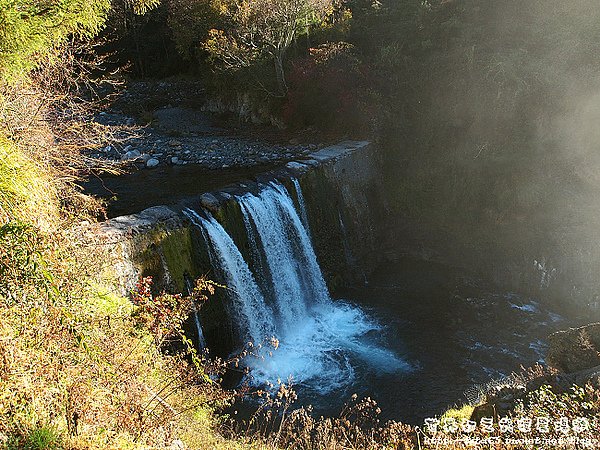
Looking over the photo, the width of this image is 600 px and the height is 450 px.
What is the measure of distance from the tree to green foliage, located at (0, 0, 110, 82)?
1005 centimetres

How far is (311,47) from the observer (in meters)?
17.5

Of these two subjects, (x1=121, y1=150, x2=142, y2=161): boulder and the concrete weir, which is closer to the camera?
the concrete weir

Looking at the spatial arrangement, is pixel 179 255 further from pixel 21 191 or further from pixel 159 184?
pixel 159 184

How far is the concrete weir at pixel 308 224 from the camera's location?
24.9 feet

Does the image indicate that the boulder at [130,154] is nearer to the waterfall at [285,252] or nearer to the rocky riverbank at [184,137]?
the rocky riverbank at [184,137]

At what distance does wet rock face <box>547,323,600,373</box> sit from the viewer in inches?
226

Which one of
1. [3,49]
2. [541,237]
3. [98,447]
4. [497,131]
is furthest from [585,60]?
[98,447]

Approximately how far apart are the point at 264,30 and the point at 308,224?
8.31 meters

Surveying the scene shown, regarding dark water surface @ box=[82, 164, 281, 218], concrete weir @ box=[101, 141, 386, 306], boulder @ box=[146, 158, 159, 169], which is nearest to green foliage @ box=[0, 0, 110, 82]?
concrete weir @ box=[101, 141, 386, 306]

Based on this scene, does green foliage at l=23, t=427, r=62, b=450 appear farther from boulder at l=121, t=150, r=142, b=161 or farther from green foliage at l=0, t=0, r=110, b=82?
boulder at l=121, t=150, r=142, b=161

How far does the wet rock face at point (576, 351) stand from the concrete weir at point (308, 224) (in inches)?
238

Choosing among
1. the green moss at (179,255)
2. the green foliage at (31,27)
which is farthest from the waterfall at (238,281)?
the green foliage at (31,27)

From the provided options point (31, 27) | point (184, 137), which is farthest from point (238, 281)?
point (184, 137)

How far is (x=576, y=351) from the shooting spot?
5.91 m
